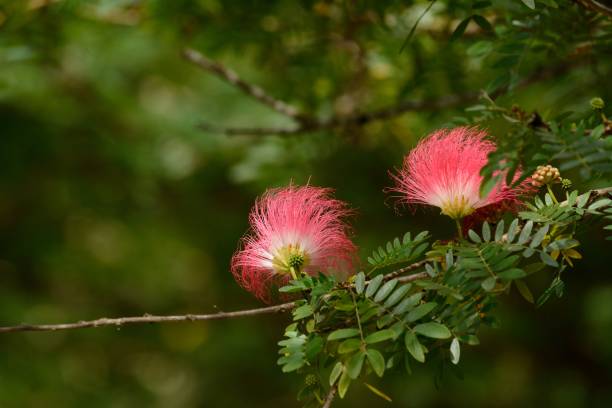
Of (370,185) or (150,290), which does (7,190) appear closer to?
(150,290)

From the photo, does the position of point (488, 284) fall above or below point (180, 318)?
above

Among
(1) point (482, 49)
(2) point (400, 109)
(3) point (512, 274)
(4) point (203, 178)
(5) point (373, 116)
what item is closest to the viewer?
(3) point (512, 274)

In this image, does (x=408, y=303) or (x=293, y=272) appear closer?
(x=408, y=303)

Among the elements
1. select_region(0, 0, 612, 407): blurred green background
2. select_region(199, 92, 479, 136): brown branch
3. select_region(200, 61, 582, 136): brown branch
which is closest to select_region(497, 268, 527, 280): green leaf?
select_region(0, 0, 612, 407): blurred green background

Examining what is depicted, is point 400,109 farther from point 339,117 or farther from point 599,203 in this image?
point 599,203

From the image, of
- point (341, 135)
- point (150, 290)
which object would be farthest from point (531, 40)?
point (150, 290)

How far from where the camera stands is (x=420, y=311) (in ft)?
3.64

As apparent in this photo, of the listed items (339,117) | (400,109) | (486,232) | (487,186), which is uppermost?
(487,186)

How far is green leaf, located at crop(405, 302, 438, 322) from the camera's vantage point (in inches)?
43.5

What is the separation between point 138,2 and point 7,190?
9.33ft

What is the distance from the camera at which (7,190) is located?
5254 millimetres

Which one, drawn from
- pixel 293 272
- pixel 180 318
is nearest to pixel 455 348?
pixel 293 272

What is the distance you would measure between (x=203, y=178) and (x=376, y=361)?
4.23 m

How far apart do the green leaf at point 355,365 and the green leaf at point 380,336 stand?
0.03 meters
